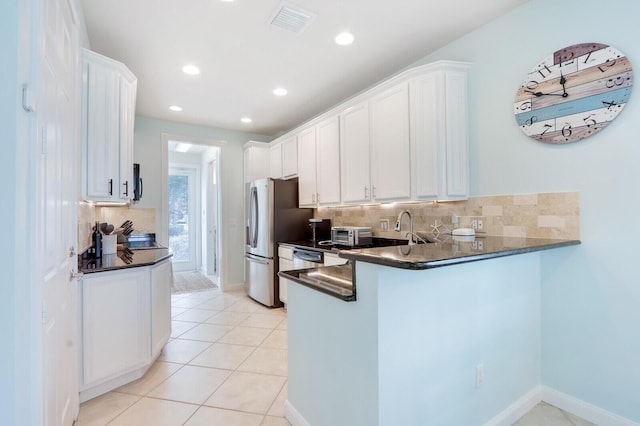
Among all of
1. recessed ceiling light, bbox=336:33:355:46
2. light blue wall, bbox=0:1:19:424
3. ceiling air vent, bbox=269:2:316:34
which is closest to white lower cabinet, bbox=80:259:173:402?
light blue wall, bbox=0:1:19:424

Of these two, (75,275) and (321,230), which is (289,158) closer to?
(321,230)

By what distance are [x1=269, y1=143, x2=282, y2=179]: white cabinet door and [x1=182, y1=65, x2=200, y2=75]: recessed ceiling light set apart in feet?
5.88

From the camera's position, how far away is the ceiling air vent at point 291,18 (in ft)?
7.28

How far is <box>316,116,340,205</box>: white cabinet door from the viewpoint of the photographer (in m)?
3.65

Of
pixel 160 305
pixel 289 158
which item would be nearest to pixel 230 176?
pixel 289 158

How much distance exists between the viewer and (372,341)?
131 centimetres

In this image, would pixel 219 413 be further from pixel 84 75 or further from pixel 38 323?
pixel 84 75

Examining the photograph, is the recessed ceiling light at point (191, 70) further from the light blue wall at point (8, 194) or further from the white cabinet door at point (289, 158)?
the light blue wall at point (8, 194)

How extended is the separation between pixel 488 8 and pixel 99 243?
3.72 m

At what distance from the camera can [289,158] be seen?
15.0 feet

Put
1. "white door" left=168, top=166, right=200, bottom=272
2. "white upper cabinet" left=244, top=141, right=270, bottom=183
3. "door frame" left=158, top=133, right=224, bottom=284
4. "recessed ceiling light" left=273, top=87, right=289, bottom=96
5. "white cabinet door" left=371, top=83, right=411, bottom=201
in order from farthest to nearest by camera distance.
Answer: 1. "white door" left=168, top=166, right=200, bottom=272
2. "white upper cabinet" left=244, top=141, right=270, bottom=183
3. "door frame" left=158, top=133, right=224, bottom=284
4. "recessed ceiling light" left=273, top=87, right=289, bottom=96
5. "white cabinet door" left=371, top=83, right=411, bottom=201

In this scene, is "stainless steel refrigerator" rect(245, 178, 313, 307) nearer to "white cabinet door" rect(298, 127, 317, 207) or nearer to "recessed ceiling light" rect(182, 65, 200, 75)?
"white cabinet door" rect(298, 127, 317, 207)

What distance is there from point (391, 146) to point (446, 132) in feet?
1.77

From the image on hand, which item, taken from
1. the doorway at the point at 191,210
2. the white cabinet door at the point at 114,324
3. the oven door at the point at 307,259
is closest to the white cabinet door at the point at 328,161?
the oven door at the point at 307,259
